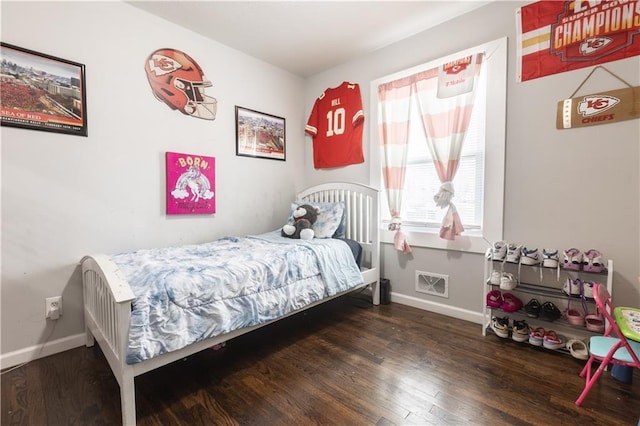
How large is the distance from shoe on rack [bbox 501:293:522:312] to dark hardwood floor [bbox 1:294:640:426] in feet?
0.76

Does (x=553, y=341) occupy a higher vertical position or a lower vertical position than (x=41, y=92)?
lower

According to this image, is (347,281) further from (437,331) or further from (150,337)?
(150,337)

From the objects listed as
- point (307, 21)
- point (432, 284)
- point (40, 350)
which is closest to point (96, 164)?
point (40, 350)

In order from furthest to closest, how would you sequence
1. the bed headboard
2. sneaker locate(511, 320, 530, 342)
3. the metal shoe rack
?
1. the bed headboard
2. sneaker locate(511, 320, 530, 342)
3. the metal shoe rack

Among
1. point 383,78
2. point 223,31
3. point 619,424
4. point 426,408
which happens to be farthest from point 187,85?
point 619,424

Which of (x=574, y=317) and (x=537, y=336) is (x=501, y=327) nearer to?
(x=537, y=336)

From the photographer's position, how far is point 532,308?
1.90m

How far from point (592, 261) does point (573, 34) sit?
4.69ft

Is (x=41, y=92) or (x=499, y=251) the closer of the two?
(x=41, y=92)

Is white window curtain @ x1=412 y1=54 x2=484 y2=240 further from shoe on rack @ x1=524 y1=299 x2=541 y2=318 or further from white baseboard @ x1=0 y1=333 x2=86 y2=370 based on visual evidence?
white baseboard @ x1=0 y1=333 x2=86 y2=370

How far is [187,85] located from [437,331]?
2833 millimetres

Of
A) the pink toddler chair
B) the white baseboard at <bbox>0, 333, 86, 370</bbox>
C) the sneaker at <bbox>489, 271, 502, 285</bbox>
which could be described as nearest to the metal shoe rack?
the sneaker at <bbox>489, 271, 502, 285</bbox>

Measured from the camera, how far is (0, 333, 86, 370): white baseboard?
1726 millimetres

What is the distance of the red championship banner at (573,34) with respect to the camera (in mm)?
1692
